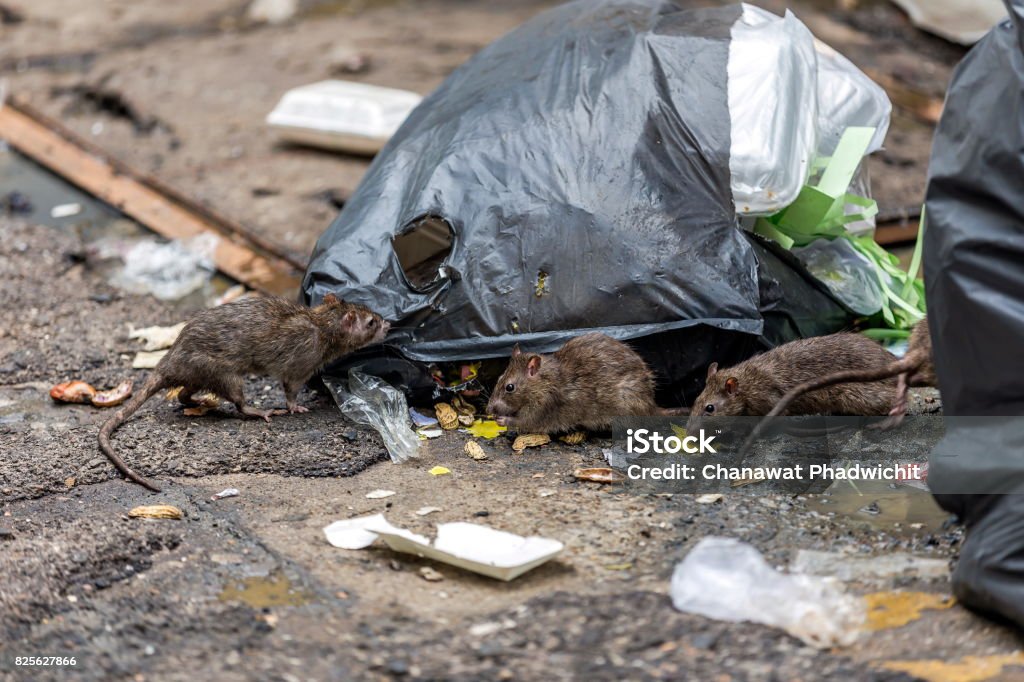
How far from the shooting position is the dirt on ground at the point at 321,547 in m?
3.21

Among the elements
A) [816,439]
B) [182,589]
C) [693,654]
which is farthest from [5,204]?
[693,654]

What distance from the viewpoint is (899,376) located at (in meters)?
4.45

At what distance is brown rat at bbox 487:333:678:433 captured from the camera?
4.76 meters

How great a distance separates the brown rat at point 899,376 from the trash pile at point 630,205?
0.62m

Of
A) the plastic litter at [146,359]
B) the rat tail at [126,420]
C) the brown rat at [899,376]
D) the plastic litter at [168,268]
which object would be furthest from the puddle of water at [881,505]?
the plastic litter at [168,268]

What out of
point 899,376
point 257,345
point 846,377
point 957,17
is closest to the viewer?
point 846,377

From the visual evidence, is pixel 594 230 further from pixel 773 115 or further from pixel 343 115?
pixel 343 115

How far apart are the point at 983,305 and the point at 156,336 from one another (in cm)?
390

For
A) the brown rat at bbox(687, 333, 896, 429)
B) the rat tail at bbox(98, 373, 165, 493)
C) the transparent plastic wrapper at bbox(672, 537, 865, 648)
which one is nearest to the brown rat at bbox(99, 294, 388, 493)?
the rat tail at bbox(98, 373, 165, 493)

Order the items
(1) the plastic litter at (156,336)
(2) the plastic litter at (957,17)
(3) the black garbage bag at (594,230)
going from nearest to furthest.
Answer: (3) the black garbage bag at (594,230) < (1) the plastic litter at (156,336) < (2) the plastic litter at (957,17)

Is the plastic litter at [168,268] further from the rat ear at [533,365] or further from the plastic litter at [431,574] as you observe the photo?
the plastic litter at [431,574]

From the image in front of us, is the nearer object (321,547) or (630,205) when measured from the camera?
(321,547)

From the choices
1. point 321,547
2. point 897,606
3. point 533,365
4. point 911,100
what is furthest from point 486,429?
point 911,100

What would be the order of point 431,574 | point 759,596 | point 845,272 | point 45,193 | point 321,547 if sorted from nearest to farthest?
point 759,596 → point 431,574 → point 321,547 → point 845,272 → point 45,193
